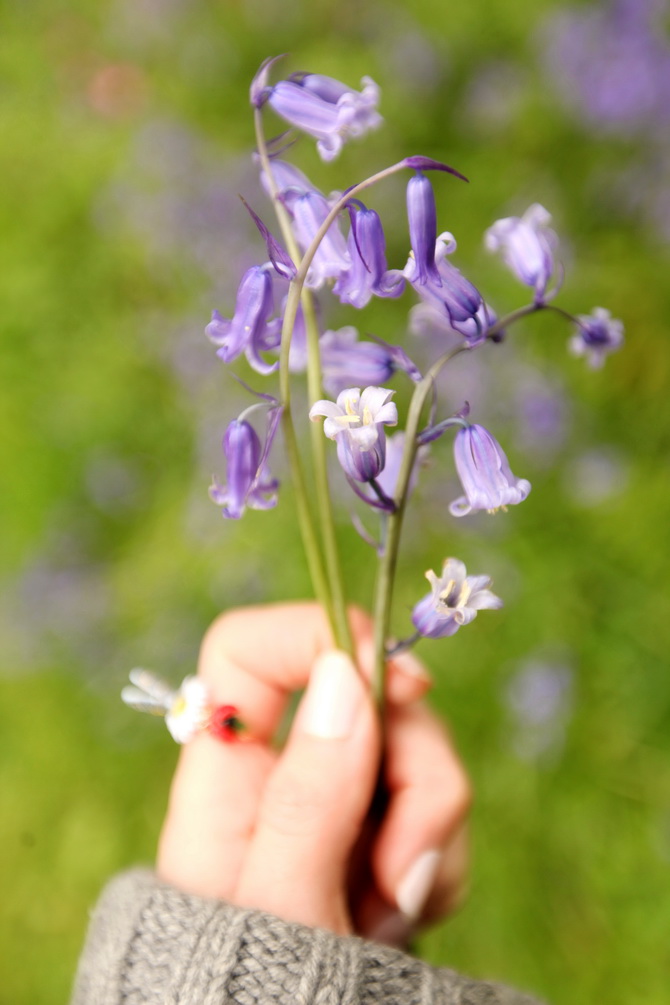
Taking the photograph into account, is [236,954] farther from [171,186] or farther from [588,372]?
[171,186]

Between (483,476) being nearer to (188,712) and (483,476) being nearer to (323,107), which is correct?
(323,107)

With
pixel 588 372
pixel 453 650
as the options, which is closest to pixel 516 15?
pixel 588 372

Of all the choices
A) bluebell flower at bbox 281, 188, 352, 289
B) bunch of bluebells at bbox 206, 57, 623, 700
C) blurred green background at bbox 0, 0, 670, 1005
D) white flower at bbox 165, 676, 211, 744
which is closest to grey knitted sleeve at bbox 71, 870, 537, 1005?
white flower at bbox 165, 676, 211, 744

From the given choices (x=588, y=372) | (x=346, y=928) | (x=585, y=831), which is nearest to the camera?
(x=346, y=928)

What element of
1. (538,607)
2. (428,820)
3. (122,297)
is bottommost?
(428,820)

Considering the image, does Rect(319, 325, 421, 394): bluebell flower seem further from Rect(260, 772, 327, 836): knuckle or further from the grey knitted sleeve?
the grey knitted sleeve
